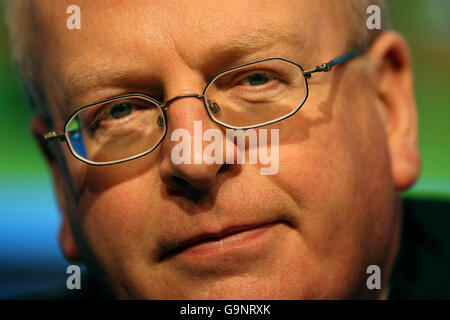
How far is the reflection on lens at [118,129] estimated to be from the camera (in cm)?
137

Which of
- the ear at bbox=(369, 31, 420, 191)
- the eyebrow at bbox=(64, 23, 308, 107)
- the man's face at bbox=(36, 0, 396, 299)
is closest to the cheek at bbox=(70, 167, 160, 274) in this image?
the man's face at bbox=(36, 0, 396, 299)

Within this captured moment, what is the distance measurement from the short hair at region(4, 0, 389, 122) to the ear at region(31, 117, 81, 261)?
0.16ft

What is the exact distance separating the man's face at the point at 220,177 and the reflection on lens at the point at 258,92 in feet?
0.09

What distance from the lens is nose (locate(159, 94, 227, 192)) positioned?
1219mm

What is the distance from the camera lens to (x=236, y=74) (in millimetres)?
1347

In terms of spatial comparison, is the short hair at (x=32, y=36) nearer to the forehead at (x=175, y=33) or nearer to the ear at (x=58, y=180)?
the ear at (x=58, y=180)

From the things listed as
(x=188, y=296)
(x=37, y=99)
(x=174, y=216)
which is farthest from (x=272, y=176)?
(x=37, y=99)

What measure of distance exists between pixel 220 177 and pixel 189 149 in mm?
99

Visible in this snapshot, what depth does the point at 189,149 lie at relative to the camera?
4.04ft

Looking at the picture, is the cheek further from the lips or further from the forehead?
the forehead

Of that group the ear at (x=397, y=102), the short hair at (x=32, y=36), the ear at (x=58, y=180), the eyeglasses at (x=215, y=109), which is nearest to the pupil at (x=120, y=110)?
the eyeglasses at (x=215, y=109)

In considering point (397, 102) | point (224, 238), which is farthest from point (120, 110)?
point (397, 102)
